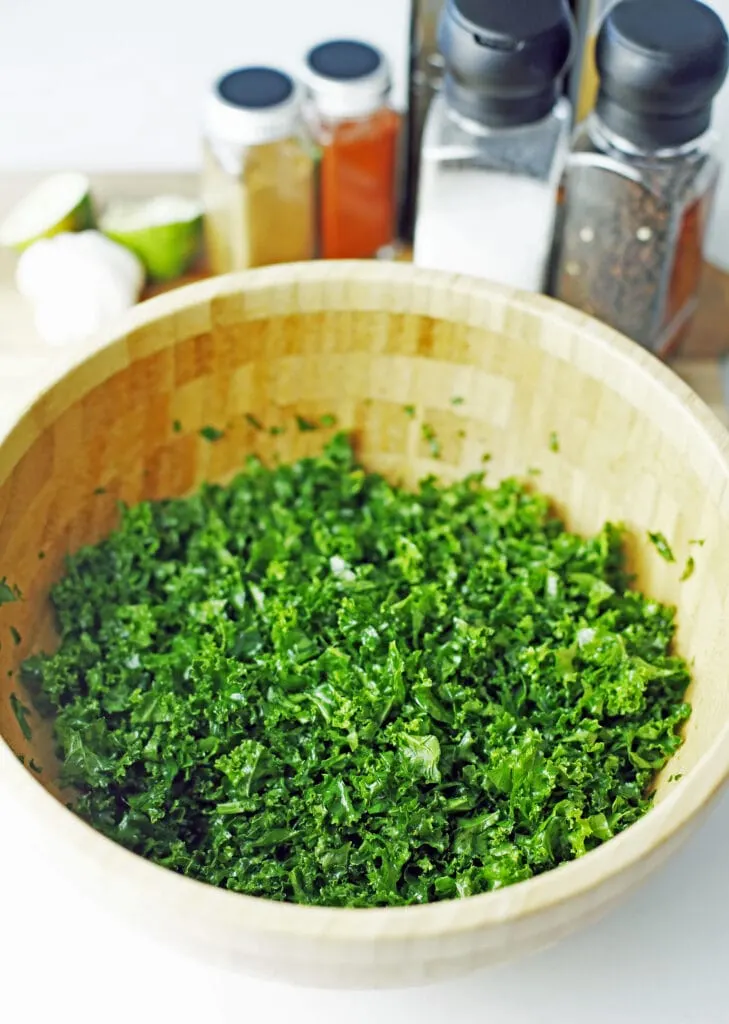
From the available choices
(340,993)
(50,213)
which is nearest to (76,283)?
(50,213)

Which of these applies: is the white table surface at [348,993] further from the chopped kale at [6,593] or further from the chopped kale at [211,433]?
the chopped kale at [211,433]

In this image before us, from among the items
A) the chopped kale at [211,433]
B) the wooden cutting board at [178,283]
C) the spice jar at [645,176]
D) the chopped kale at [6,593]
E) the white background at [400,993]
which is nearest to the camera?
the white background at [400,993]

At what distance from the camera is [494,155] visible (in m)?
1.62

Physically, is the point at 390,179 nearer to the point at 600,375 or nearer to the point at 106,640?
the point at 600,375

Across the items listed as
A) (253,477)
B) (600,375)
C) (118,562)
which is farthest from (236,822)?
(600,375)

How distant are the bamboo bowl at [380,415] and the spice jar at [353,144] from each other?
271mm

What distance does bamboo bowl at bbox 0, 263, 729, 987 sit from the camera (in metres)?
1.35

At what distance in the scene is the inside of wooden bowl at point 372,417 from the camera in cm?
136

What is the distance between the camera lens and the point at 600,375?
4.70 feet

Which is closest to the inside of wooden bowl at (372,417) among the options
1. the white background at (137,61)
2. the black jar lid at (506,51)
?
the black jar lid at (506,51)

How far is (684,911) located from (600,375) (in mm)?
529

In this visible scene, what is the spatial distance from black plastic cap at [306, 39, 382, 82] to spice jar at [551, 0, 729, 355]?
27cm

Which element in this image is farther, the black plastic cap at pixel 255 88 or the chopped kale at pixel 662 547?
the black plastic cap at pixel 255 88

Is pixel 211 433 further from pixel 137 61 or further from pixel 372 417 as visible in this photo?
pixel 137 61
